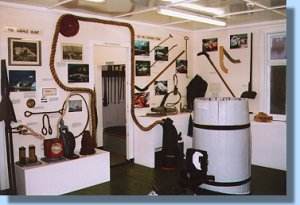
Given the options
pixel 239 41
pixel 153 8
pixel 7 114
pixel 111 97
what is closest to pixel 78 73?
pixel 7 114

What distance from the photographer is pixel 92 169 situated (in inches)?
124

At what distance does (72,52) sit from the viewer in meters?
3.33

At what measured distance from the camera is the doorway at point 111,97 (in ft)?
14.5

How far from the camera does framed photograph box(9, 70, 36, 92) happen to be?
2.90 metres

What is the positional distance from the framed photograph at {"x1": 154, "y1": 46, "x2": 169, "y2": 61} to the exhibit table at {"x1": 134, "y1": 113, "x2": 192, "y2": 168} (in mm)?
832

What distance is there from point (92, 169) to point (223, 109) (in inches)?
64.8

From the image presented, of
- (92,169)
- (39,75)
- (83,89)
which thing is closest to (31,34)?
(39,75)

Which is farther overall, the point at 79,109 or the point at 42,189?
the point at 79,109

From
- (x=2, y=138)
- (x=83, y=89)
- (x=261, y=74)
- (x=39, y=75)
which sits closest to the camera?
(x=2, y=138)

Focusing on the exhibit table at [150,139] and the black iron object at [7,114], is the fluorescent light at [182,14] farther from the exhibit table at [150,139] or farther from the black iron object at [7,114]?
the black iron object at [7,114]

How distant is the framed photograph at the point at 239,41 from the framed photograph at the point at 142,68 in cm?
119

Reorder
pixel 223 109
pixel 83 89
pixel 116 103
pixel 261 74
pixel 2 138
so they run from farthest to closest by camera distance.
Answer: pixel 116 103, pixel 261 74, pixel 83 89, pixel 2 138, pixel 223 109

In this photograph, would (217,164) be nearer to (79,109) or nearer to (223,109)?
(223,109)

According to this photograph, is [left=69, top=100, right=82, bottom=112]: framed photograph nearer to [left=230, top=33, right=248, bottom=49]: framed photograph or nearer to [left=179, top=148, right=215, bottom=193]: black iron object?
[left=179, top=148, right=215, bottom=193]: black iron object
